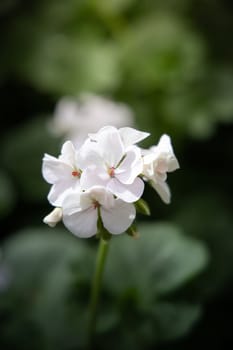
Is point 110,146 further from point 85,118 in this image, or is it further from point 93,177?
point 85,118

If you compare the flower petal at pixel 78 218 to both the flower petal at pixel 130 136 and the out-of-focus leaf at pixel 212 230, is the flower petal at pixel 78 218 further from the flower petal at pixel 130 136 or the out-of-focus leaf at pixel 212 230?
the out-of-focus leaf at pixel 212 230

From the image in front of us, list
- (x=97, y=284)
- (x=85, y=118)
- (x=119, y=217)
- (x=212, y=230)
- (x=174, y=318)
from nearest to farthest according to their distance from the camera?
(x=119, y=217) → (x=97, y=284) → (x=174, y=318) → (x=212, y=230) → (x=85, y=118)

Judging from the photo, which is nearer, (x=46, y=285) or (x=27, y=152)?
(x=46, y=285)

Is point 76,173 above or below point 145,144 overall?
above

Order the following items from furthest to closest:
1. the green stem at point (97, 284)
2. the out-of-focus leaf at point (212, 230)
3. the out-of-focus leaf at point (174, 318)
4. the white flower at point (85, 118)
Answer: the white flower at point (85, 118) < the out-of-focus leaf at point (212, 230) < the out-of-focus leaf at point (174, 318) < the green stem at point (97, 284)

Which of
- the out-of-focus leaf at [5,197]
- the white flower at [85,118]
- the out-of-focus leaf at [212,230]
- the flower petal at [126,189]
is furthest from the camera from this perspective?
the white flower at [85,118]

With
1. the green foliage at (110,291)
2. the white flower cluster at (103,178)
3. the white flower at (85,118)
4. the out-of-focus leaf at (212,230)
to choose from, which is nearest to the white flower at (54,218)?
the white flower cluster at (103,178)

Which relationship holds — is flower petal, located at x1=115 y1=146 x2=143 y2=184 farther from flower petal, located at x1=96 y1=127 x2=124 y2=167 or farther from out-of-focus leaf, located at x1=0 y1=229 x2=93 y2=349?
out-of-focus leaf, located at x1=0 y1=229 x2=93 y2=349

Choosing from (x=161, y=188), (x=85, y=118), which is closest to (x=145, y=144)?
(x=85, y=118)
